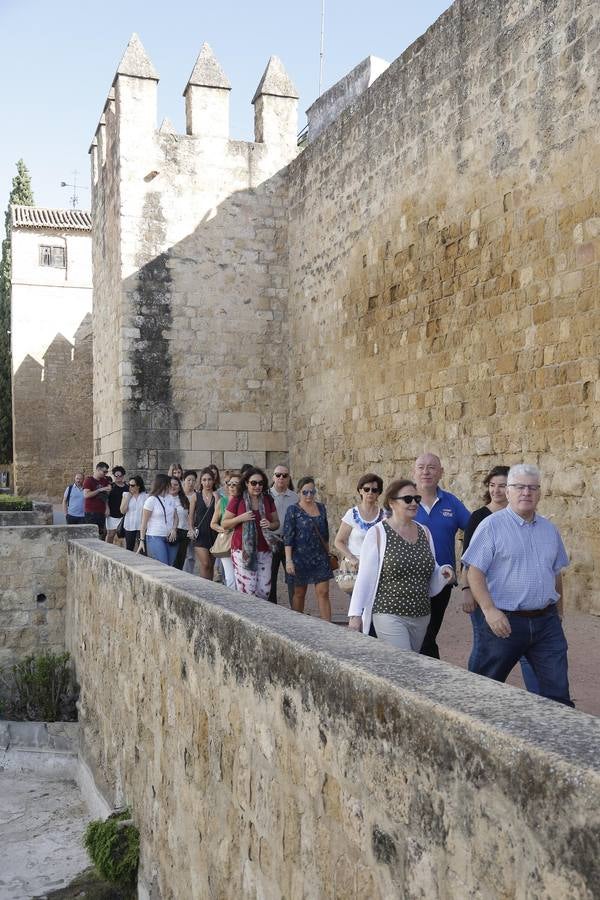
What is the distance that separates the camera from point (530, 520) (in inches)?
163

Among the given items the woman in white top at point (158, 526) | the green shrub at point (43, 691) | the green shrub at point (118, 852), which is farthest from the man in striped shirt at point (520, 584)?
the woman in white top at point (158, 526)

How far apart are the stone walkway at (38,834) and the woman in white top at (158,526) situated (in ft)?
7.48

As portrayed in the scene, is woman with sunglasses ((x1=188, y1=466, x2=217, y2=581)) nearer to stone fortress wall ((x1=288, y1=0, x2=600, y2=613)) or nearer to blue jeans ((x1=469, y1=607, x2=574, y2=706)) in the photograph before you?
stone fortress wall ((x1=288, y1=0, x2=600, y2=613))

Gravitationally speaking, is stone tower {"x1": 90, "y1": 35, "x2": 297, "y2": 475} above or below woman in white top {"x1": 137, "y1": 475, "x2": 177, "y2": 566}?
above

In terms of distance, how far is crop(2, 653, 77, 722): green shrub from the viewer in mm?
7723

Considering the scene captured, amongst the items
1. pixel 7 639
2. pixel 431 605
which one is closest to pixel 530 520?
pixel 431 605

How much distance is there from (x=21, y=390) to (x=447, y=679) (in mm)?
30779

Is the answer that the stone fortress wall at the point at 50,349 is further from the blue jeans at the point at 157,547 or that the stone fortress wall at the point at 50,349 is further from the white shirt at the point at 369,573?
the white shirt at the point at 369,573

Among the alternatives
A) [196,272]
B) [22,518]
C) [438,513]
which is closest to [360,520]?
[438,513]

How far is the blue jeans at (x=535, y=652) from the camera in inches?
161

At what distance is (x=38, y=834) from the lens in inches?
247

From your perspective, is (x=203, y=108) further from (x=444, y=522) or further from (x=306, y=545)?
(x=444, y=522)

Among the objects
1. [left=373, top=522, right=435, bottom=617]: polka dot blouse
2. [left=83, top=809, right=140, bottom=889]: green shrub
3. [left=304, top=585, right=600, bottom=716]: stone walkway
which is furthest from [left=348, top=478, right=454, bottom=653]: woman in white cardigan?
[left=83, top=809, right=140, bottom=889]: green shrub

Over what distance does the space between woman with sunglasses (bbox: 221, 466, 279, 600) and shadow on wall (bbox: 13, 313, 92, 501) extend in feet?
80.1
